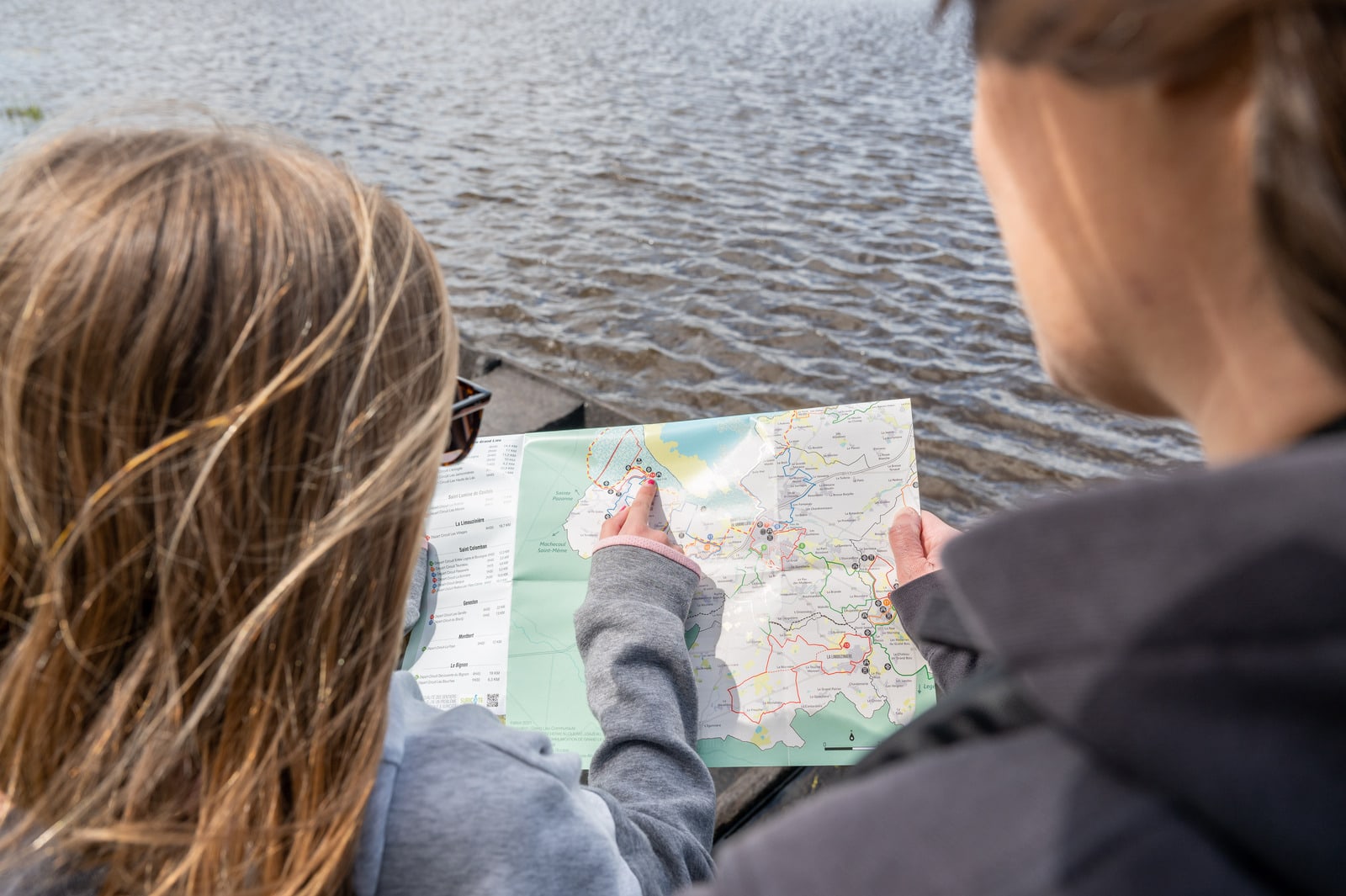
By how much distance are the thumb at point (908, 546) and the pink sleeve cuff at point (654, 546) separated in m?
0.45

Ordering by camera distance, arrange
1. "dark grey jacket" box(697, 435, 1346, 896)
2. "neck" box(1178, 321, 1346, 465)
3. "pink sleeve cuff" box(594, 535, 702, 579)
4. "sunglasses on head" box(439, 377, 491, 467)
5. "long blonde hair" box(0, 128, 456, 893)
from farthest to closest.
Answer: "pink sleeve cuff" box(594, 535, 702, 579), "sunglasses on head" box(439, 377, 491, 467), "long blonde hair" box(0, 128, 456, 893), "neck" box(1178, 321, 1346, 465), "dark grey jacket" box(697, 435, 1346, 896)

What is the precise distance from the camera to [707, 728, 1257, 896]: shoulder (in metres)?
0.53

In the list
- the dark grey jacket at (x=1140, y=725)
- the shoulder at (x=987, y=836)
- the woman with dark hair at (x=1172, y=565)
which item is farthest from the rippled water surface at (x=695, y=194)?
the shoulder at (x=987, y=836)

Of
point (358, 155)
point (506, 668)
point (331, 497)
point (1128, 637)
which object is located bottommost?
point (358, 155)

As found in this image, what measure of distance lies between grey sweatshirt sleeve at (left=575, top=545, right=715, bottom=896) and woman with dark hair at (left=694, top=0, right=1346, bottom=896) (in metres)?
0.78

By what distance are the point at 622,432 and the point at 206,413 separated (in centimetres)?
135

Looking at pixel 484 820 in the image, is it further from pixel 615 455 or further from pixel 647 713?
pixel 615 455

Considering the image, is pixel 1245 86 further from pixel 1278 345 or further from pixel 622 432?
pixel 622 432

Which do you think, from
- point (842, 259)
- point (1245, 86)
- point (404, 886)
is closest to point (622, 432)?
point (404, 886)

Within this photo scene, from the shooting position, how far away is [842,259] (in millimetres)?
5949

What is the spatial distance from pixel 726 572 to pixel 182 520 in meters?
1.27

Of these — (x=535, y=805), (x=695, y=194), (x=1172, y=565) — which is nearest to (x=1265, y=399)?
(x=1172, y=565)

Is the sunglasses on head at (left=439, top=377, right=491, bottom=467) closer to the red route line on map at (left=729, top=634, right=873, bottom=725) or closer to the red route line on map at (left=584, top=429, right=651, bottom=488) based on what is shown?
the red route line on map at (left=584, top=429, right=651, bottom=488)

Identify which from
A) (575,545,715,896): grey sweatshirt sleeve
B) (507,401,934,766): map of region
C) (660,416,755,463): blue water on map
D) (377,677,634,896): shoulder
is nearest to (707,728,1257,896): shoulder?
(377,677,634,896): shoulder
